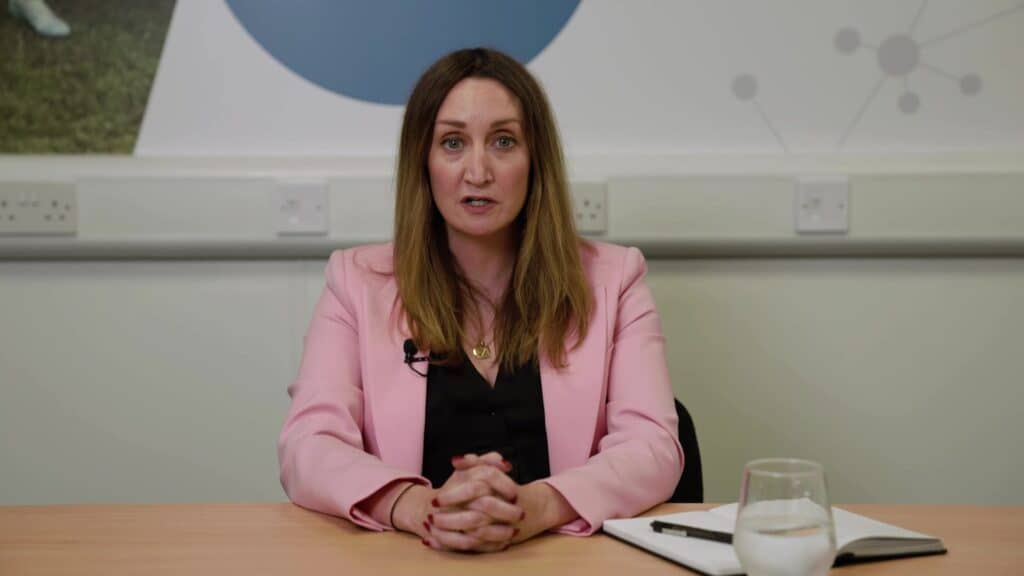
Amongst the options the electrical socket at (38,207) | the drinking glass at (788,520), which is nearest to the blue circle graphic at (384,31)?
the electrical socket at (38,207)

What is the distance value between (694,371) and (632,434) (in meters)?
0.89

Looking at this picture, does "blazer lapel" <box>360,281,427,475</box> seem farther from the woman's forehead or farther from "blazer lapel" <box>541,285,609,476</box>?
the woman's forehead

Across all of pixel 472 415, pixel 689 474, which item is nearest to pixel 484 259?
pixel 472 415

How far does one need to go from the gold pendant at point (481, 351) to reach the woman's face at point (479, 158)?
220mm

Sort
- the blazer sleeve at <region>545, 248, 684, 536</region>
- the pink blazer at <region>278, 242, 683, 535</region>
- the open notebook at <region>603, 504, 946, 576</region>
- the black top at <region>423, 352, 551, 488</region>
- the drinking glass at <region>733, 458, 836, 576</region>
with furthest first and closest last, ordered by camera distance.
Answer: the black top at <region>423, 352, 551, 488</region> → the pink blazer at <region>278, 242, 683, 535</region> → the blazer sleeve at <region>545, 248, 684, 536</region> → the open notebook at <region>603, 504, 946, 576</region> → the drinking glass at <region>733, 458, 836, 576</region>

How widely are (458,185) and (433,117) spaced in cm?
15

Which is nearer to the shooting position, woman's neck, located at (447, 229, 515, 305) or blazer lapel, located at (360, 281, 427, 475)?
blazer lapel, located at (360, 281, 427, 475)

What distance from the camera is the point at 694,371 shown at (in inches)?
110

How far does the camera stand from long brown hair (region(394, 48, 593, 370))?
84.0 inches

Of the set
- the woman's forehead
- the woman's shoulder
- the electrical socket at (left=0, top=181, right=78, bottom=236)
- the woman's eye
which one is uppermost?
the woman's forehead

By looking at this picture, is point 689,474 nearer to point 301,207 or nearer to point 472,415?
point 472,415

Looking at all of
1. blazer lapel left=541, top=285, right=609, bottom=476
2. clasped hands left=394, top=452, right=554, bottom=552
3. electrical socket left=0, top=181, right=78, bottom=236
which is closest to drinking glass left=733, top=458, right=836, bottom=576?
clasped hands left=394, top=452, right=554, bottom=552

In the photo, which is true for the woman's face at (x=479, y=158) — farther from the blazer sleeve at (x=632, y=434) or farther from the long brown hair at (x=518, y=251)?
the blazer sleeve at (x=632, y=434)

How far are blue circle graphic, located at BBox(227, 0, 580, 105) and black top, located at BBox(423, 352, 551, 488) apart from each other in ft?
2.99
